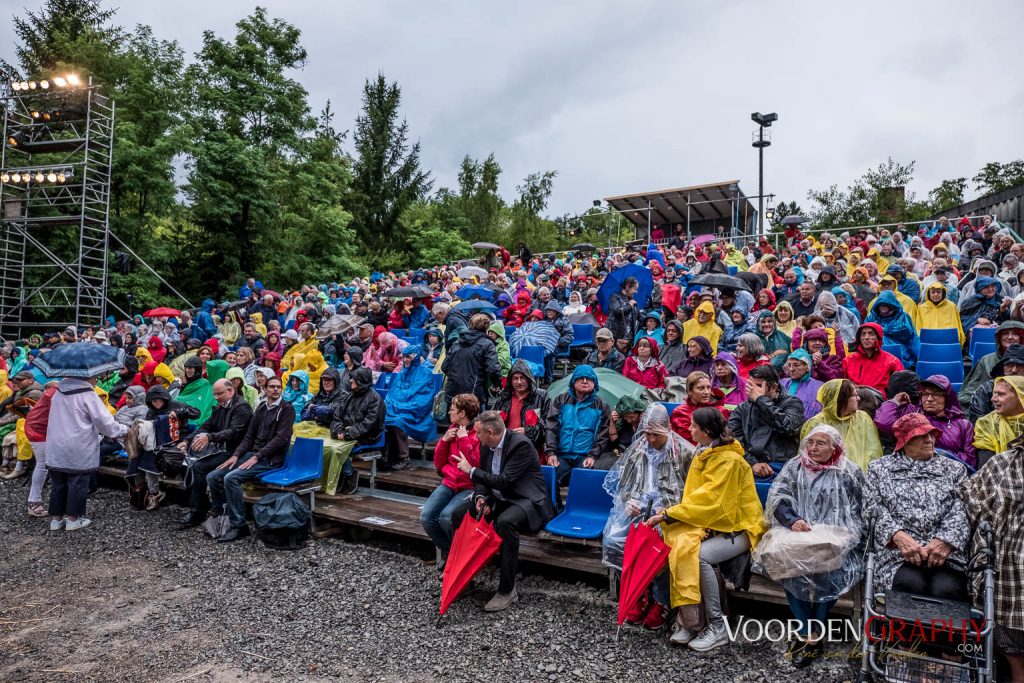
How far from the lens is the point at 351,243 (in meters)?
26.3

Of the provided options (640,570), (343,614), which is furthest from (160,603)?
(640,570)

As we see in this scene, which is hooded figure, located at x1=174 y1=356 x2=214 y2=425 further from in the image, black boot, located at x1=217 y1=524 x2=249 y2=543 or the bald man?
black boot, located at x1=217 y1=524 x2=249 y2=543

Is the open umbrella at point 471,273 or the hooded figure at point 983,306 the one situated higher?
the open umbrella at point 471,273

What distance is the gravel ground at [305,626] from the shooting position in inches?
128

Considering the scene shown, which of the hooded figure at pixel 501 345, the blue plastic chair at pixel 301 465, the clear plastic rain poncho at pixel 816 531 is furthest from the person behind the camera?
the hooded figure at pixel 501 345

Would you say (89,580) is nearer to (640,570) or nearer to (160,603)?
(160,603)

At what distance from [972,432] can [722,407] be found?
1.68m

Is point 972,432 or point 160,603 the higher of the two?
point 972,432

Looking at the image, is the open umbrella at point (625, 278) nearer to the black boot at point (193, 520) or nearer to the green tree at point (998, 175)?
the black boot at point (193, 520)

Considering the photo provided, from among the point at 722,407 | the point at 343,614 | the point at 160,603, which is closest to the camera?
the point at 343,614

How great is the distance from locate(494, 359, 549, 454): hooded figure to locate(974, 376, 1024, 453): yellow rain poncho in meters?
2.99

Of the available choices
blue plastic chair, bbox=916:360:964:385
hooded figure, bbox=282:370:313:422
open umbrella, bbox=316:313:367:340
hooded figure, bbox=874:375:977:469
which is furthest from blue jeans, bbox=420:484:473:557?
open umbrella, bbox=316:313:367:340

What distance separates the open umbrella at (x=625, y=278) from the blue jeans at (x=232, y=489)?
16.8 ft

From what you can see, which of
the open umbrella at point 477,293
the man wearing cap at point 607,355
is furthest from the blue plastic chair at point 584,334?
the open umbrella at point 477,293
